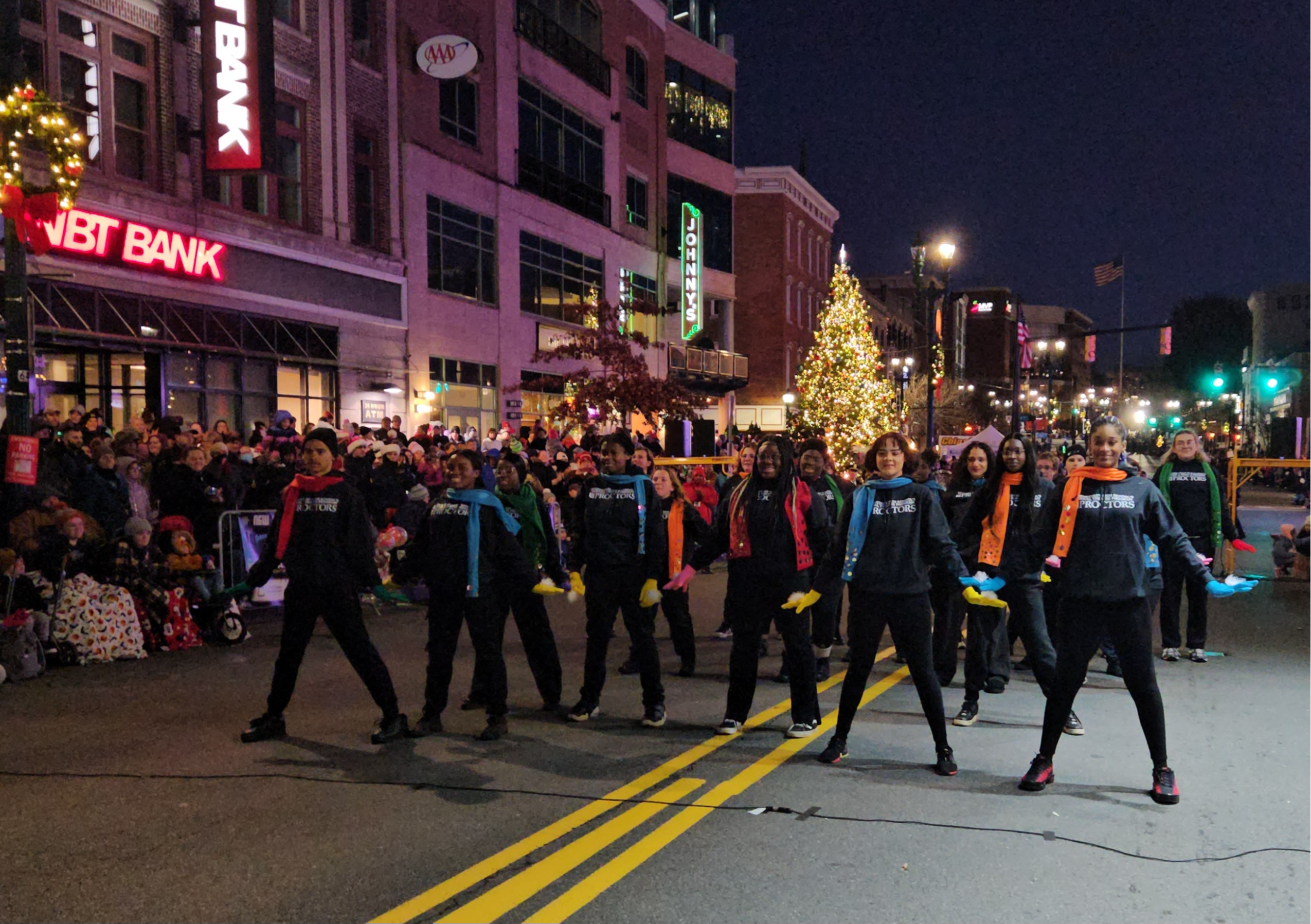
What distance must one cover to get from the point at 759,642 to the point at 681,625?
86.3 inches

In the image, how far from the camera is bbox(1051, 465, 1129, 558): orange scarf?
205 inches

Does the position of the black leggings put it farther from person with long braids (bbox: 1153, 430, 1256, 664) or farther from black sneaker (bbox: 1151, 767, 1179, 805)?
person with long braids (bbox: 1153, 430, 1256, 664)

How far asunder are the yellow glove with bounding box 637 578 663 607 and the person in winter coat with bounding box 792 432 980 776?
3.70 ft

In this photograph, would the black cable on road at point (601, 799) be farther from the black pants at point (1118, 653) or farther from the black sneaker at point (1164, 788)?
the black pants at point (1118, 653)

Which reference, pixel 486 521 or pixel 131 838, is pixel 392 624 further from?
pixel 131 838

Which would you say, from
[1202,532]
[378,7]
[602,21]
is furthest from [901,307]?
[1202,532]

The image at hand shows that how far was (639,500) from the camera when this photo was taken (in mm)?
7184

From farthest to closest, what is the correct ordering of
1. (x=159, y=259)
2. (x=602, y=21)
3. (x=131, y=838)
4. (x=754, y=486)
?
(x=602, y=21)
(x=159, y=259)
(x=754, y=486)
(x=131, y=838)

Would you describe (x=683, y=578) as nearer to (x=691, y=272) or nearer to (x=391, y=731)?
(x=391, y=731)

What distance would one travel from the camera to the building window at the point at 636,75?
36656 millimetres

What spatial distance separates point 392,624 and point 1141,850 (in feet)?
26.9

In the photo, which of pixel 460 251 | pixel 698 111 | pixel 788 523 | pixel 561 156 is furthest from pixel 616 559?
pixel 698 111

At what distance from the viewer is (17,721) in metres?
7.17

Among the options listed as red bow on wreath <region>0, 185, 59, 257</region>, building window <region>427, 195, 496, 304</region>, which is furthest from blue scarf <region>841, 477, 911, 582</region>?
building window <region>427, 195, 496, 304</region>
